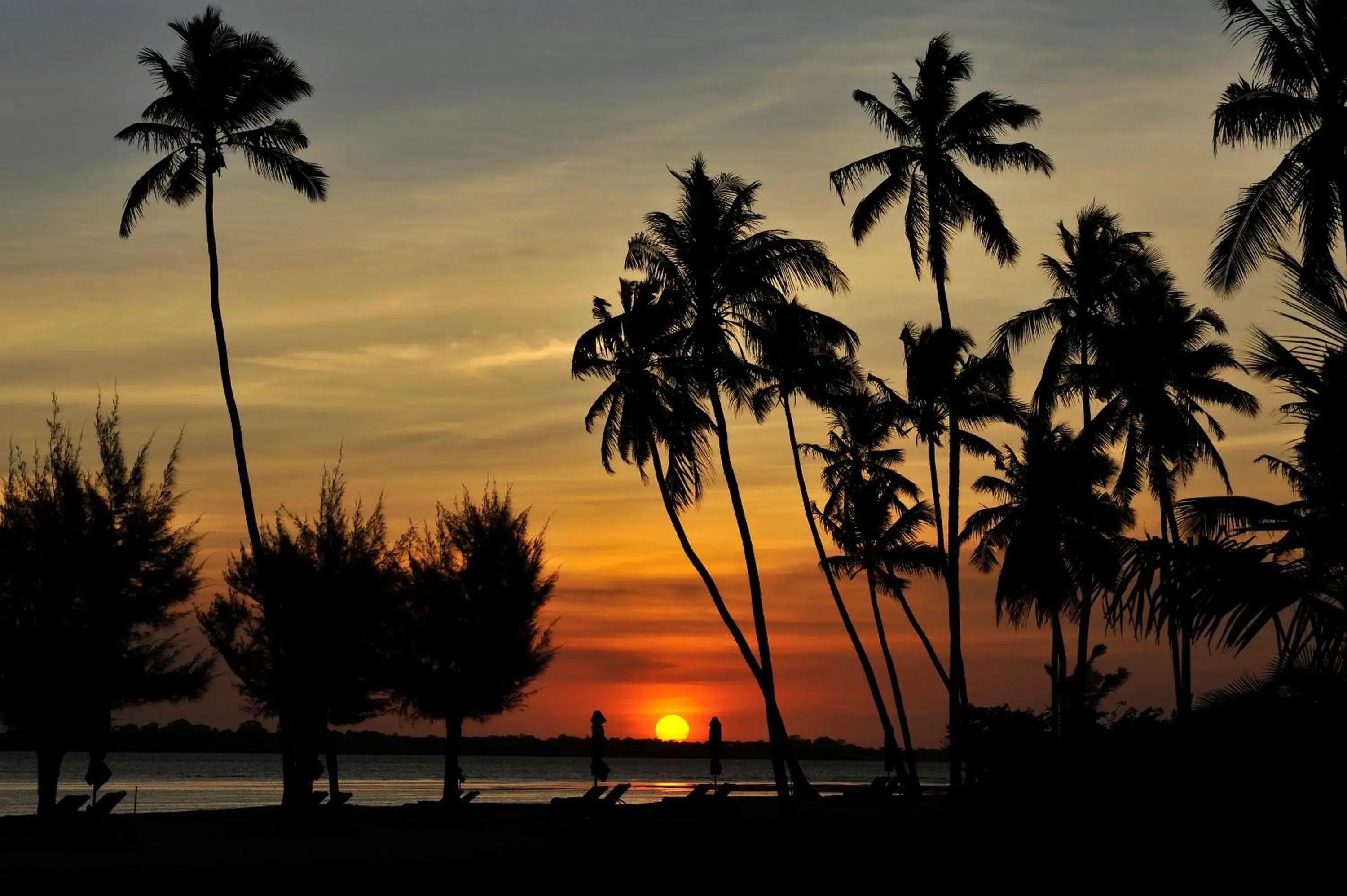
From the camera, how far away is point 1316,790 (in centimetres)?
1477

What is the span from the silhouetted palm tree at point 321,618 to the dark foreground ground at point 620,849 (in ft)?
30.0

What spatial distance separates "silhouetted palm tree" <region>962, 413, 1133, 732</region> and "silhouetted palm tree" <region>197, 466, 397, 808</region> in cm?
2207

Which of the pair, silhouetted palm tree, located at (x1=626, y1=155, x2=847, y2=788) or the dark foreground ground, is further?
silhouetted palm tree, located at (x1=626, y1=155, x2=847, y2=788)

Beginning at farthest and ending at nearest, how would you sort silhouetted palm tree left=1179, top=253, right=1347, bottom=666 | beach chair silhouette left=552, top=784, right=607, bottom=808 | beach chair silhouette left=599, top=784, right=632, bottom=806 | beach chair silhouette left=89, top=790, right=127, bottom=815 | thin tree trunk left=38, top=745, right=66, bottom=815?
beach chair silhouette left=599, top=784, right=632, bottom=806
beach chair silhouette left=552, top=784, right=607, bottom=808
thin tree trunk left=38, top=745, right=66, bottom=815
beach chair silhouette left=89, top=790, right=127, bottom=815
silhouetted palm tree left=1179, top=253, right=1347, bottom=666

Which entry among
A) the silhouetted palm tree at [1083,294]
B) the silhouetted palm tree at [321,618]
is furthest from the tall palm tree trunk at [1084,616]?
the silhouetted palm tree at [321,618]

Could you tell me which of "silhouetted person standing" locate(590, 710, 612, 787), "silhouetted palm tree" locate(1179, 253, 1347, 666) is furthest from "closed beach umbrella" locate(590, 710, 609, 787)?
"silhouetted palm tree" locate(1179, 253, 1347, 666)

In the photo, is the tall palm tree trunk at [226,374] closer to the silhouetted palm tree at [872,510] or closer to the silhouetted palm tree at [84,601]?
the silhouetted palm tree at [84,601]

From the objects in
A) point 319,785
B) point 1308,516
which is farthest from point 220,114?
point 319,785

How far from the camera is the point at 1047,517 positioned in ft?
164

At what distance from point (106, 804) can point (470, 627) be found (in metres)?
19.7

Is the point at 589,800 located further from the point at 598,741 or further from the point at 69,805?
the point at 69,805

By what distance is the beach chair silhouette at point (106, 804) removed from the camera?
24078 mm

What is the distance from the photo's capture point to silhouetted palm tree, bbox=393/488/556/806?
1711 inches

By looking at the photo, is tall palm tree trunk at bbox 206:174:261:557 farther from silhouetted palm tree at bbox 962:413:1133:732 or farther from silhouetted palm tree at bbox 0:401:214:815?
silhouetted palm tree at bbox 962:413:1133:732
